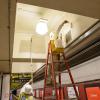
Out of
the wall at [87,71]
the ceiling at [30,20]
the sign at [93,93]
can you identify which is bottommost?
the sign at [93,93]

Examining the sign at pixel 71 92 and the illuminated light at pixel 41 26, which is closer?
the illuminated light at pixel 41 26

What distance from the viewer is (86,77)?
250 cm

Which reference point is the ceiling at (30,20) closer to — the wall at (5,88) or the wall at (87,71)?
the wall at (5,88)

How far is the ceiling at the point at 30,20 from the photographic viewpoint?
4.30 feet

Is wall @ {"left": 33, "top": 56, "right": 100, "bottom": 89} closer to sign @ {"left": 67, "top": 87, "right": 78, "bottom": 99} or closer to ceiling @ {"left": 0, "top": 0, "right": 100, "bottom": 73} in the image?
sign @ {"left": 67, "top": 87, "right": 78, "bottom": 99}

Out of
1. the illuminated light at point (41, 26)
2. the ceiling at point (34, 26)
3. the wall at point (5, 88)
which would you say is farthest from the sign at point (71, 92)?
the wall at point (5, 88)

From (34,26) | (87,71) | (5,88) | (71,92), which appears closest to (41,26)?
(34,26)

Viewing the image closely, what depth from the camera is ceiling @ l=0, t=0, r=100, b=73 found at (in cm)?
131

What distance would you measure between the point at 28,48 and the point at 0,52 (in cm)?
125

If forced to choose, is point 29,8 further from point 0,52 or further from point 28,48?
point 28,48

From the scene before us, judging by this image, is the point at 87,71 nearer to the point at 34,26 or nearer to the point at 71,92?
the point at 71,92

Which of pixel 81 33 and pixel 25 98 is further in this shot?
pixel 25 98

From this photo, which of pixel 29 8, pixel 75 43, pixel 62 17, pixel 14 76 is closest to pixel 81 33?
pixel 75 43

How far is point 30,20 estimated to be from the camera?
2.94 m
